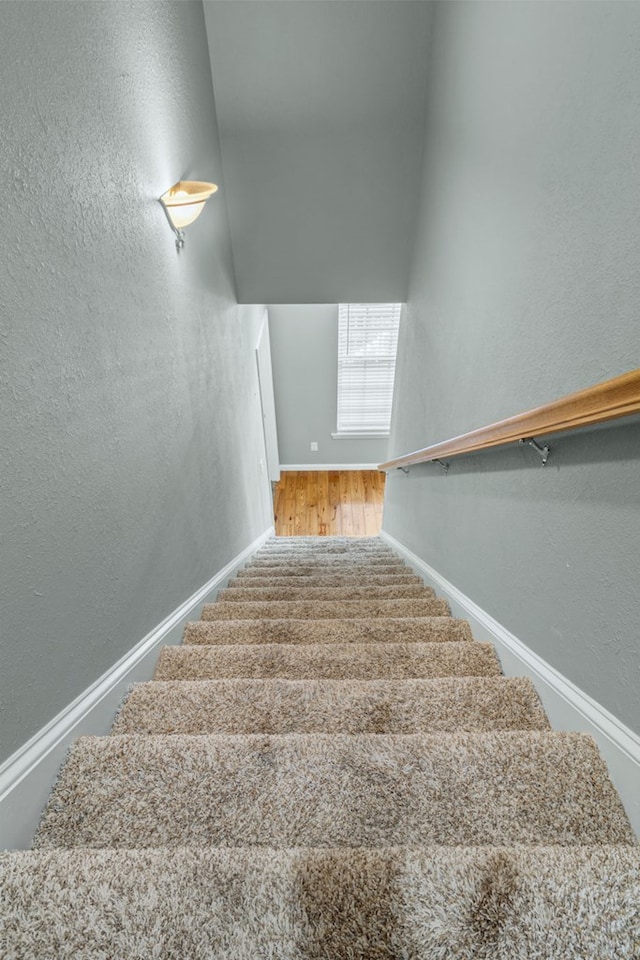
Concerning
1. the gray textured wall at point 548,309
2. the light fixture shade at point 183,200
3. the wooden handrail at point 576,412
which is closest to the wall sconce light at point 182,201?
the light fixture shade at point 183,200

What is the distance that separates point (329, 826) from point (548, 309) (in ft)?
3.99

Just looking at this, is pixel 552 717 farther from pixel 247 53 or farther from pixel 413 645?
pixel 247 53

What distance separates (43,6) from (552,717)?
1837 millimetres

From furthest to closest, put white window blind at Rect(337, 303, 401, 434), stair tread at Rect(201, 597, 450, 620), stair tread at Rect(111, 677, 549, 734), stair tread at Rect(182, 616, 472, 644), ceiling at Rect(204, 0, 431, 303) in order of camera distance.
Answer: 1. white window blind at Rect(337, 303, 401, 434)
2. ceiling at Rect(204, 0, 431, 303)
3. stair tread at Rect(201, 597, 450, 620)
4. stair tread at Rect(182, 616, 472, 644)
5. stair tread at Rect(111, 677, 549, 734)

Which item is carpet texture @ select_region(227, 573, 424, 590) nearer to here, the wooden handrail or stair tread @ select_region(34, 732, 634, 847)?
the wooden handrail

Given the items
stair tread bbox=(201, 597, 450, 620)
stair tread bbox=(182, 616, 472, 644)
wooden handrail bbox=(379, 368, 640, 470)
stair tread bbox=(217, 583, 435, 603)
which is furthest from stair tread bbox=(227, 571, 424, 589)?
wooden handrail bbox=(379, 368, 640, 470)

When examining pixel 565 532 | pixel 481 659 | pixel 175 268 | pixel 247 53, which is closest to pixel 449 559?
pixel 481 659

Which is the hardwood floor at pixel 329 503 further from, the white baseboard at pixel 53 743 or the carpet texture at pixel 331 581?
the white baseboard at pixel 53 743

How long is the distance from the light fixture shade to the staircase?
1.50 meters

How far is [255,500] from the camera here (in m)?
3.86

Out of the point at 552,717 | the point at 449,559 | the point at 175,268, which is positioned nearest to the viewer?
the point at 552,717

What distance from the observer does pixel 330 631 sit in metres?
1.53

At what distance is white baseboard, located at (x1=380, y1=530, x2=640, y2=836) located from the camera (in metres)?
0.81

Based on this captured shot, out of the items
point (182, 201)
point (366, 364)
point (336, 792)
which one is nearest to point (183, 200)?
point (182, 201)
